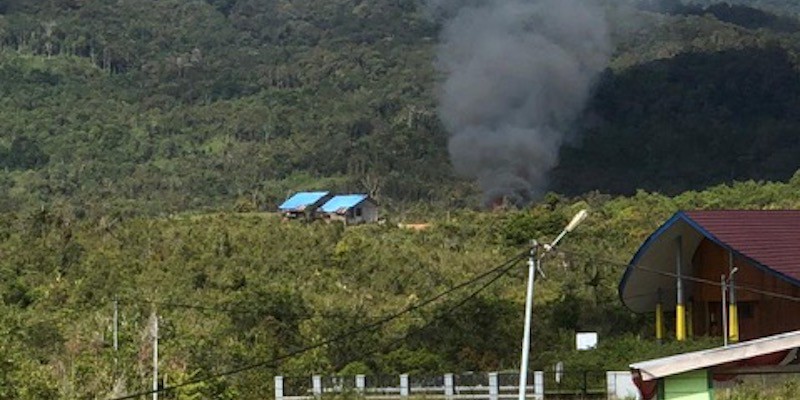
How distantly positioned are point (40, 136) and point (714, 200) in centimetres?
5879

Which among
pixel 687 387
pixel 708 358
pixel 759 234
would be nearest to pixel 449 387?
pixel 759 234

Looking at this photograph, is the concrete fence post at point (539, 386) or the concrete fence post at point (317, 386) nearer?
the concrete fence post at point (539, 386)

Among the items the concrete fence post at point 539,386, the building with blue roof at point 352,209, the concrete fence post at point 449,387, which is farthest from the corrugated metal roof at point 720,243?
the building with blue roof at point 352,209

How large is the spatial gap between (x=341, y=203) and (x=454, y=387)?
164 feet

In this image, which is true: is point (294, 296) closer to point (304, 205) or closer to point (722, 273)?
point (722, 273)

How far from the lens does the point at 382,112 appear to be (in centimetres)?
11269

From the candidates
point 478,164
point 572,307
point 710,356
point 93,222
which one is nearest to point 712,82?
point 478,164

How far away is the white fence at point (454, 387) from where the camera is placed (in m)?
23.0

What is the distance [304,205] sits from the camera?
7381cm

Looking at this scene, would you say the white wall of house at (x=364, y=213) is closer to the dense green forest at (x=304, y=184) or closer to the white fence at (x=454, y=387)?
the dense green forest at (x=304, y=184)

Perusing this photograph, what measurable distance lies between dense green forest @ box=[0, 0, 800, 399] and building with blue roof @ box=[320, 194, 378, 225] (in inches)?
84.5

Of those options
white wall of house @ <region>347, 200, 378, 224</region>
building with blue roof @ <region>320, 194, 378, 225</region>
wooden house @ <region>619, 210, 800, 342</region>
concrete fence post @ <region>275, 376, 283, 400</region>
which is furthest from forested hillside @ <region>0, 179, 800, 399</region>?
white wall of house @ <region>347, 200, 378, 224</region>

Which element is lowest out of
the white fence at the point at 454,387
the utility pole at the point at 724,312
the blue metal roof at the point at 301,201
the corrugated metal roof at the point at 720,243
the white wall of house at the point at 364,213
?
the white fence at the point at 454,387

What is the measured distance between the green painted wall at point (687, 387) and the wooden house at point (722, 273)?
42.1 feet
